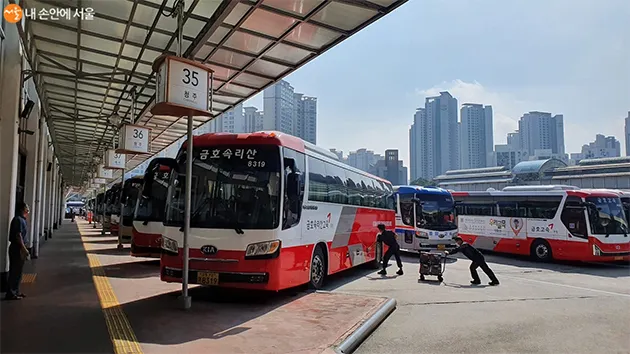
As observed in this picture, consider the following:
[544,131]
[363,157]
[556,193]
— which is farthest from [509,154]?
[556,193]

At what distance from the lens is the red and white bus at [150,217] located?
12.5m

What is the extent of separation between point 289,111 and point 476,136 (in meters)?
33.2

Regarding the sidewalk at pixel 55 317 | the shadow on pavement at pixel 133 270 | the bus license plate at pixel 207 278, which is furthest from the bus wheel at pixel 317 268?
the shadow on pavement at pixel 133 270

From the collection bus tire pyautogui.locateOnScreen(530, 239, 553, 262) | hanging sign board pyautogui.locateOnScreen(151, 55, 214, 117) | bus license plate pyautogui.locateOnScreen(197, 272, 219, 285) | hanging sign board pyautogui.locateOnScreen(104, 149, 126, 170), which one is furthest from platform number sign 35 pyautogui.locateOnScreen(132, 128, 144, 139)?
bus tire pyautogui.locateOnScreen(530, 239, 553, 262)

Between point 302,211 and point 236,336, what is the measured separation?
10.6 ft

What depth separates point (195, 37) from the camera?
979 centimetres

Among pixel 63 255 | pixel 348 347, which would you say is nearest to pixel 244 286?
pixel 348 347

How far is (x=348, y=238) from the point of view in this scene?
11.4m

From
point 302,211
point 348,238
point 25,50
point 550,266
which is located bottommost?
point 550,266

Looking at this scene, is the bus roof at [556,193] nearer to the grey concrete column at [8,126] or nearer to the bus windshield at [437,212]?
the bus windshield at [437,212]

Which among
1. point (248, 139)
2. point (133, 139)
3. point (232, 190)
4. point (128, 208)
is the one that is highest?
point (133, 139)

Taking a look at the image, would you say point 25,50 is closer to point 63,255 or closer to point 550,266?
point 63,255

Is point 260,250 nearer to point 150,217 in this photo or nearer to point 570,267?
point 150,217

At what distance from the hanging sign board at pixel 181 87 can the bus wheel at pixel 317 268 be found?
12.5 ft
